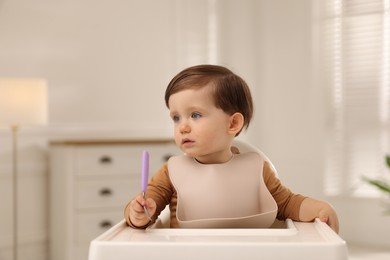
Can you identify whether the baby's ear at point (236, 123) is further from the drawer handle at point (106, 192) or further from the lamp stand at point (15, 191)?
the drawer handle at point (106, 192)

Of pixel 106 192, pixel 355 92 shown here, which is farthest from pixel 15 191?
pixel 355 92

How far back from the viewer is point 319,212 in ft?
4.87

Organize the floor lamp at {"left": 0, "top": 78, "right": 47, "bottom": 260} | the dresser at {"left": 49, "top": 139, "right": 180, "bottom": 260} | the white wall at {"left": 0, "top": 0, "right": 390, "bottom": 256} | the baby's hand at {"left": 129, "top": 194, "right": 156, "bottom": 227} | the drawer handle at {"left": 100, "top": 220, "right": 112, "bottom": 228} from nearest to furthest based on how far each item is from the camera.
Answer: the baby's hand at {"left": 129, "top": 194, "right": 156, "bottom": 227}, the floor lamp at {"left": 0, "top": 78, "right": 47, "bottom": 260}, the dresser at {"left": 49, "top": 139, "right": 180, "bottom": 260}, the drawer handle at {"left": 100, "top": 220, "right": 112, "bottom": 228}, the white wall at {"left": 0, "top": 0, "right": 390, "bottom": 256}

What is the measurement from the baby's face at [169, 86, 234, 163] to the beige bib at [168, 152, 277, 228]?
51 millimetres

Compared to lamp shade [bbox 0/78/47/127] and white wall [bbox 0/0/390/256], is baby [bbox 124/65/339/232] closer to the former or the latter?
lamp shade [bbox 0/78/47/127]

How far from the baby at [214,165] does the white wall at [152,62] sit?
3.11 m

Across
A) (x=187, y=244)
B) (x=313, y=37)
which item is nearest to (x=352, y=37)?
(x=313, y=37)

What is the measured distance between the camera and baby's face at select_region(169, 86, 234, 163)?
146 centimetres

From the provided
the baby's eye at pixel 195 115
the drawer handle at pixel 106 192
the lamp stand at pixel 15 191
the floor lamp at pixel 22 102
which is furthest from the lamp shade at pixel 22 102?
the baby's eye at pixel 195 115

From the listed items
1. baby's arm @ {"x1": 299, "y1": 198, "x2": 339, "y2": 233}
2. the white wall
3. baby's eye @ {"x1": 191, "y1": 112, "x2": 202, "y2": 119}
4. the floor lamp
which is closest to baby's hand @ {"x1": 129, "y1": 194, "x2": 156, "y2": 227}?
baby's eye @ {"x1": 191, "y1": 112, "x2": 202, "y2": 119}

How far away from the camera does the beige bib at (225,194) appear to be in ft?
4.78

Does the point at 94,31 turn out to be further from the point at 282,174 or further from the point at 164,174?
the point at 164,174

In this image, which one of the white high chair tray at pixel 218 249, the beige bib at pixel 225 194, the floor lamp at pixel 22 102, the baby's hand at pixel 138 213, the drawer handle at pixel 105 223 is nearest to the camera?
the white high chair tray at pixel 218 249

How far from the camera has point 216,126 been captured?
1481mm
